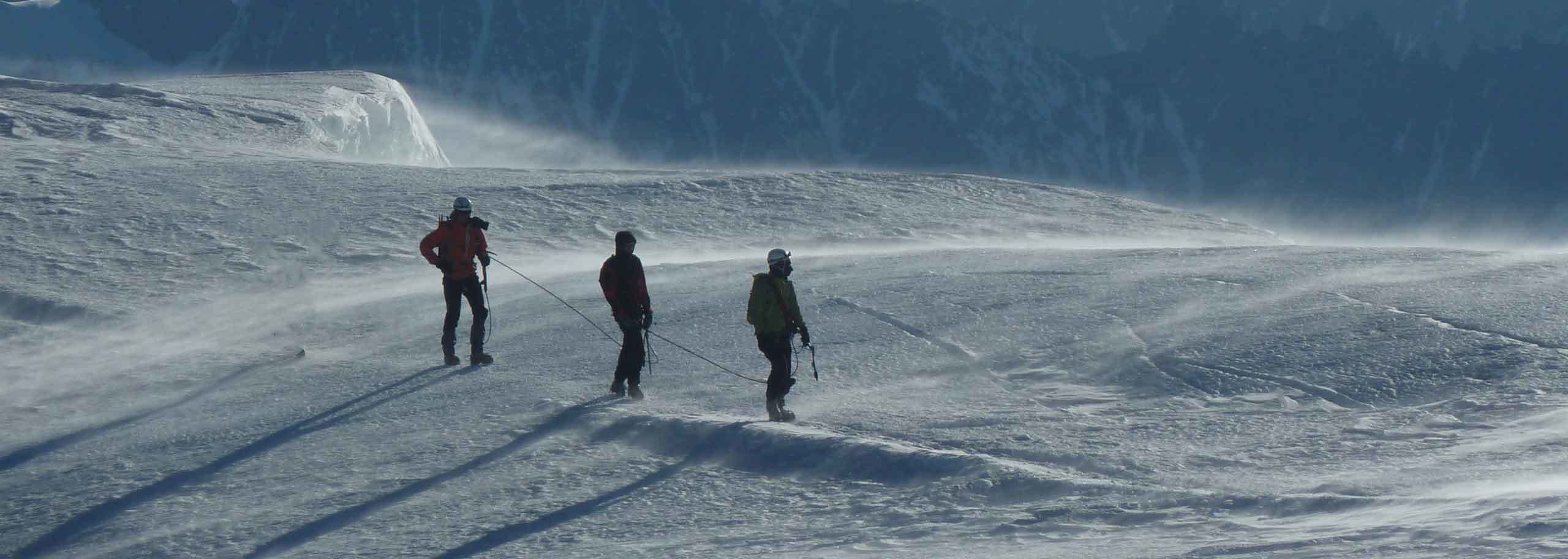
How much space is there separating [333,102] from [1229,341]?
21.7m

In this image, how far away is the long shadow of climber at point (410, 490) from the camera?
7.21 metres

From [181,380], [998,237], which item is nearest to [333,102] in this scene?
[998,237]

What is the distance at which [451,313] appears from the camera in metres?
10.7

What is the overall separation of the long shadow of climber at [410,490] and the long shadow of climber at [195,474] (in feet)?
3.47

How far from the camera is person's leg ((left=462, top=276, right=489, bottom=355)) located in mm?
10625

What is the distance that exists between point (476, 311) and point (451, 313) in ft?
0.56

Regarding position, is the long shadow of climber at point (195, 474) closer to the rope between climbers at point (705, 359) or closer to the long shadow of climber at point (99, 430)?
the long shadow of climber at point (99, 430)

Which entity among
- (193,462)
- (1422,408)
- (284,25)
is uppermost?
(284,25)

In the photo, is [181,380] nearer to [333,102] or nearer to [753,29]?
[333,102]

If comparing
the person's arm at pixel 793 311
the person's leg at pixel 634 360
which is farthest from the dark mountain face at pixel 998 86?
the person's arm at pixel 793 311

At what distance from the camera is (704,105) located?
155625 mm

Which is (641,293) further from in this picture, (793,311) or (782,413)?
(782,413)

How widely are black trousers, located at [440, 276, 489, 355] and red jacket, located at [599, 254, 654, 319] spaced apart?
154 cm

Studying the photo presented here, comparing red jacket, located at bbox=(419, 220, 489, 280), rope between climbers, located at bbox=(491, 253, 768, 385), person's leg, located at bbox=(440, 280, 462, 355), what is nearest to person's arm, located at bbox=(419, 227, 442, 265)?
red jacket, located at bbox=(419, 220, 489, 280)
